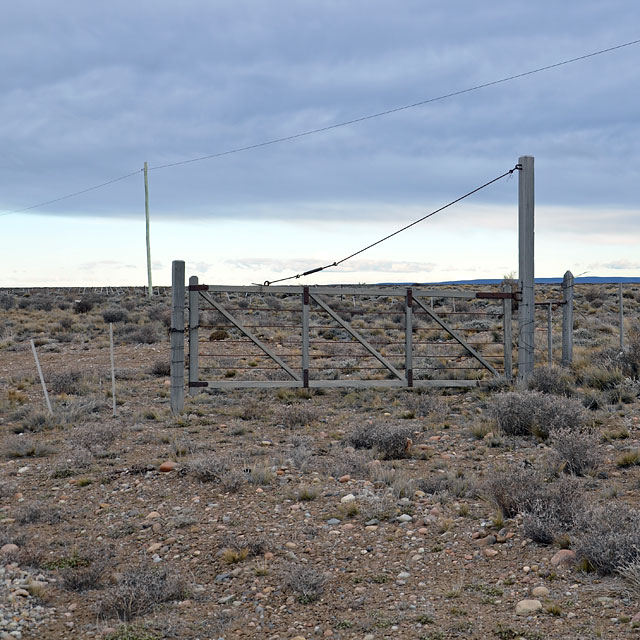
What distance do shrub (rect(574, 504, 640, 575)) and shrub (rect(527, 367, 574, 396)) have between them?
694cm

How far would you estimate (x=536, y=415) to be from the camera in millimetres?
9664

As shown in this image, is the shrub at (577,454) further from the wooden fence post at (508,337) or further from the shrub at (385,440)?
the wooden fence post at (508,337)

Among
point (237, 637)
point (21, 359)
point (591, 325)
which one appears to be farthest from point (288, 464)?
point (591, 325)

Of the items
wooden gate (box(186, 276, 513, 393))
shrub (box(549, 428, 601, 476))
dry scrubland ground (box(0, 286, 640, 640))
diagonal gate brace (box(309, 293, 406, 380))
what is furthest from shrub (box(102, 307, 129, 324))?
shrub (box(549, 428, 601, 476))

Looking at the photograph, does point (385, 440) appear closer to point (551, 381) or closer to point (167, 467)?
point (167, 467)

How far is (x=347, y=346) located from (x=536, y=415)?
46.8 feet

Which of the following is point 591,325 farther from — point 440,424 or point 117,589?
point 117,589

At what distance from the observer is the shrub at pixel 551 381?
12.5 meters

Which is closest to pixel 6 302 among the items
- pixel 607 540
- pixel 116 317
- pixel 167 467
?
pixel 116 317

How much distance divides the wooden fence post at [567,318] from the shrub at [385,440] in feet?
22.4

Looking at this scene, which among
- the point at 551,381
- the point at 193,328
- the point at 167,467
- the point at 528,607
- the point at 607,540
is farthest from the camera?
the point at 193,328

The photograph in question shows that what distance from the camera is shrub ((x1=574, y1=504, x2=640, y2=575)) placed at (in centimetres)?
498

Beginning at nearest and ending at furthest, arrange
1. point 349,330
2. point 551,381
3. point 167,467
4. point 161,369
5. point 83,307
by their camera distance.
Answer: point 167,467 → point 551,381 → point 349,330 → point 161,369 → point 83,307

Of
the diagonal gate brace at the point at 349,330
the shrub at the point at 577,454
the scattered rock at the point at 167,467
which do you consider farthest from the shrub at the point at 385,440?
the diagonal gate brace at the point at 349,330
